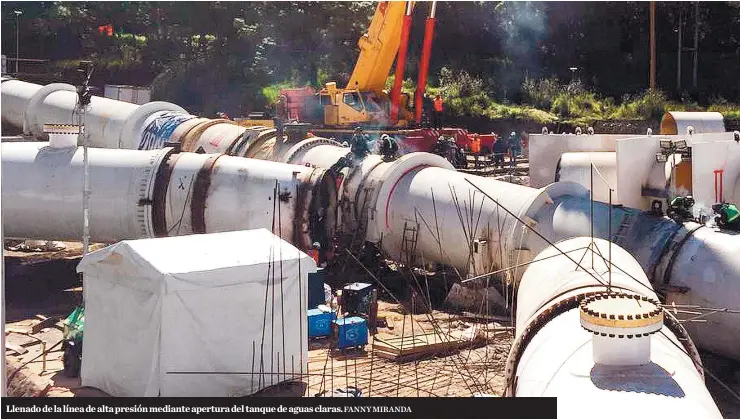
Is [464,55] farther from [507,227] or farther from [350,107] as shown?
[507,227]

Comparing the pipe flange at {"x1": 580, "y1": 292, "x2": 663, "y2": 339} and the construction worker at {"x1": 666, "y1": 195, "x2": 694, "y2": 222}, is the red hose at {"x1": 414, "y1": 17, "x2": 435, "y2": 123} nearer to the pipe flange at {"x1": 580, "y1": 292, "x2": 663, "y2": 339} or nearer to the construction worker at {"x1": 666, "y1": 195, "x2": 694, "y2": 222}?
the construction worker at {"x1": 666, "y1": 195, "x2": 694, "y2": 222}

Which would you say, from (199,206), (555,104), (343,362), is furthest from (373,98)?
(343,362)

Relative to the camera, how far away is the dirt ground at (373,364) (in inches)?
311

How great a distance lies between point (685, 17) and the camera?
28062mm

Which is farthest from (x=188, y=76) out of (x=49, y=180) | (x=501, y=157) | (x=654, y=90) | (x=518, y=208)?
(x=518, y=208)

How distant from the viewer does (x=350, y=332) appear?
30.3ft

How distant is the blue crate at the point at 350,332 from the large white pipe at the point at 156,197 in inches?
96.6

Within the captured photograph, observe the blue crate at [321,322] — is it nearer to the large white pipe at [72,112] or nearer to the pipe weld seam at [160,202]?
the pipe weld seam at [160,202]

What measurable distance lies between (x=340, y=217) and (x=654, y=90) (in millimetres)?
18216

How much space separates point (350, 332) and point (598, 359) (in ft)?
15.8

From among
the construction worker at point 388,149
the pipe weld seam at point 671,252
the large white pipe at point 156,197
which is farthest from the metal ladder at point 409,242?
the pipe weld seam at point 671,252

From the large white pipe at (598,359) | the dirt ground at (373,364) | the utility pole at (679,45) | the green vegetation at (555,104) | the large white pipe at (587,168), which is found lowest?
the dirt ground at (373,364)

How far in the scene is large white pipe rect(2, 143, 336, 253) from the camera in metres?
11.5

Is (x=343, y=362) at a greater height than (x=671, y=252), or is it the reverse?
(x=671, y=252)
